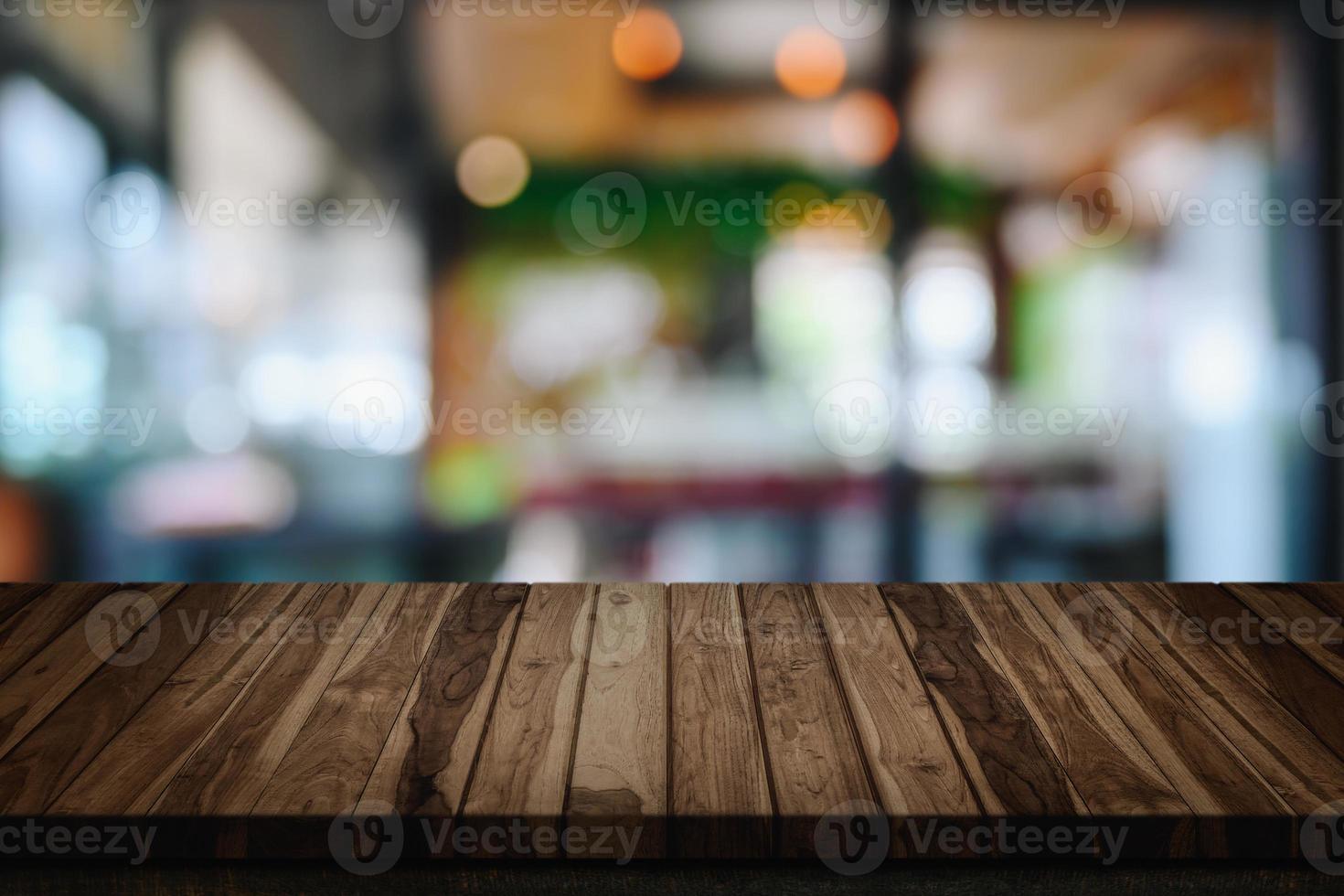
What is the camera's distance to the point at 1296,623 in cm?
149

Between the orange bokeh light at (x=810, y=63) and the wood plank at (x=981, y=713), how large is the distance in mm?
1583

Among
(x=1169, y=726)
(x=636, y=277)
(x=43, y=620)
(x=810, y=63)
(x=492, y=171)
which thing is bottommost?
(x=1169, y=726)

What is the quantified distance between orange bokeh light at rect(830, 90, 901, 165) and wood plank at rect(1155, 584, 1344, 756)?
1.51 m

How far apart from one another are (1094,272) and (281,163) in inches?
81.8

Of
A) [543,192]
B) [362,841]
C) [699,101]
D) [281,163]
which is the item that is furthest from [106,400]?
[362,841]

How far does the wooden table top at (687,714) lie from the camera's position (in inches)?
41.5

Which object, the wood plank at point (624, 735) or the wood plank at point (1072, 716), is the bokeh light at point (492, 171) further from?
the wood plank at point (1072, 716)

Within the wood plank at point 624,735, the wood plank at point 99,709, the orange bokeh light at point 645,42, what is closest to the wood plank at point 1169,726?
the wood plank at point 624,735

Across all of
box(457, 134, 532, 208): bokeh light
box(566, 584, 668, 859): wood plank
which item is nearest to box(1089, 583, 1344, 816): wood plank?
box(566, 584, 668, 859): wood plank

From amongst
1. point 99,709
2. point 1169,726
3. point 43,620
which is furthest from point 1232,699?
point 43,620

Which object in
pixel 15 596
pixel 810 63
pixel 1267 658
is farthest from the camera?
pixel 810 63

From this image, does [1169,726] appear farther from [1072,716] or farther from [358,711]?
[358,711]

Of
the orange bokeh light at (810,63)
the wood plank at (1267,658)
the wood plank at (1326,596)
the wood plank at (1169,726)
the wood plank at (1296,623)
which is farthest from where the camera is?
the orange bokeh light at (810,63)

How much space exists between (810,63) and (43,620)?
2.10 meters
